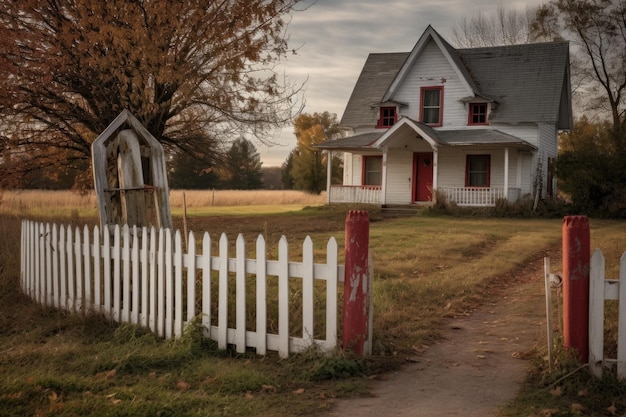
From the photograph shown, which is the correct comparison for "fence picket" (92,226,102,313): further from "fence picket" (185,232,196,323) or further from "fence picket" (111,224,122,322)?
"fence picket" (185,232,196,323)

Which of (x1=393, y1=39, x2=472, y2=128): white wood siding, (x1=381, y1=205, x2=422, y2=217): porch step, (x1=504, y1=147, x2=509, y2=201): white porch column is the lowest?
(x1=381, y1=205, x2=422, y2=217): porch step

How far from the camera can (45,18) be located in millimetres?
15859

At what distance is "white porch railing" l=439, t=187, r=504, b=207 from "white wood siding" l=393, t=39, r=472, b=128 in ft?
12.5

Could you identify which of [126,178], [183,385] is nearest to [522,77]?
[126,178]

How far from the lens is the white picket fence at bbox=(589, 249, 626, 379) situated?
4918 mm

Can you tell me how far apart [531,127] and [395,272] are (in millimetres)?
21081

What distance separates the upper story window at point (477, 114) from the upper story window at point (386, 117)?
150 inches

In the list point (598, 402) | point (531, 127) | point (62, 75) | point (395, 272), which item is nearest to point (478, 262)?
point (395, 272)

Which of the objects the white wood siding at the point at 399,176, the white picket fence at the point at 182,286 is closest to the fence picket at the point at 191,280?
the white picket fence at the point at 182,286

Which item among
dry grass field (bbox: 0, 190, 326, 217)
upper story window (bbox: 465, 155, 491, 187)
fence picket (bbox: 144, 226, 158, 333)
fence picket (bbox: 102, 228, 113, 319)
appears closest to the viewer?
fence picket (bbox: 144, 226, 158, 333)

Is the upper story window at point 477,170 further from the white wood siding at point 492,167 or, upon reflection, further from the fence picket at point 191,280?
the fence picket at point 191,280

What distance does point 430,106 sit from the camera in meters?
30.8

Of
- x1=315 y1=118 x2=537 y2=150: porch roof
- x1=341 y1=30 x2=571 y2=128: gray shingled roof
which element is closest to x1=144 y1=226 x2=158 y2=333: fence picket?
x1=315 y1=118 x2=537 y2=150: porch roof

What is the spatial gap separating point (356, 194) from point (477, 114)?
6.80 meters
